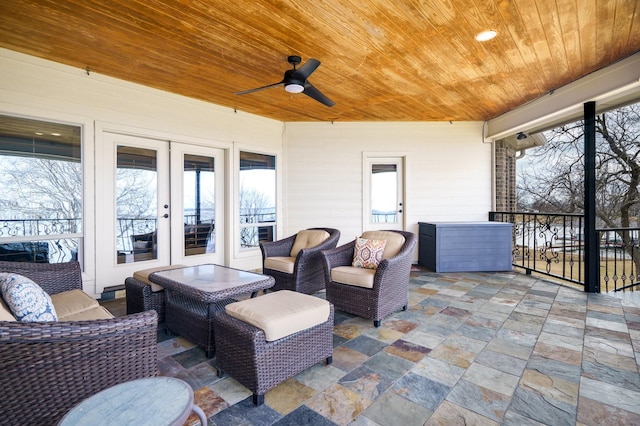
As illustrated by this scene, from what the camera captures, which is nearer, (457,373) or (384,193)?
(457,373)

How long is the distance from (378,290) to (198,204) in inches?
132

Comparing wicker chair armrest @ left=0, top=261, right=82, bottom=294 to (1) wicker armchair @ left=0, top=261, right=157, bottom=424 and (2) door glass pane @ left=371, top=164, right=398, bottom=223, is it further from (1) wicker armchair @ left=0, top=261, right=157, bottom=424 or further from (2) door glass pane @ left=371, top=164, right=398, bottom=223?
(2) door glass pane @ left=371, top=164, right=398, bottom=223

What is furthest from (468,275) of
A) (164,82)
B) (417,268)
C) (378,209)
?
(164,82)

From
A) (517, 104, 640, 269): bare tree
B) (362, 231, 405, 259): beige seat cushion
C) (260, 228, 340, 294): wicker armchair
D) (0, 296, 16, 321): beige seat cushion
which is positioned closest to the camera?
(0, 296, 16, 321): beige seat cushion

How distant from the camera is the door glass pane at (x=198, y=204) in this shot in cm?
495

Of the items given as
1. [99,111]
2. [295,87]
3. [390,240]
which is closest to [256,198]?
[99,111]

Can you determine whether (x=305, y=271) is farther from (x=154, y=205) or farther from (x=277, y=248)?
(x=154, y=205)

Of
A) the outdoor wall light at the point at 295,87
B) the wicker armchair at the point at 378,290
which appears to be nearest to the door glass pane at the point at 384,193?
the wicker armchair at the point at 378,290

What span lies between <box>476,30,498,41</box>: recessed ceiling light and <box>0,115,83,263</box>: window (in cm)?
455

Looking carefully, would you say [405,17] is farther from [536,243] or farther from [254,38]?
[536,243]

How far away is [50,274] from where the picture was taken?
9.09 ft

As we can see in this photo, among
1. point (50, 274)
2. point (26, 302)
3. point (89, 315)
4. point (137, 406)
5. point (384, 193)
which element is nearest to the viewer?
point (137, 406)

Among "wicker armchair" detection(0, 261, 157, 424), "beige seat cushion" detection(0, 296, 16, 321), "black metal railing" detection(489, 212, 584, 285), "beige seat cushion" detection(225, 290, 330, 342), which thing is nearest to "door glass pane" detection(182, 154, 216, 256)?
"beige seat cushion" detection(225, 290, 330, 342)

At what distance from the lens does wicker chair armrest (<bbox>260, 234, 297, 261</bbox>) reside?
4.34 metres
